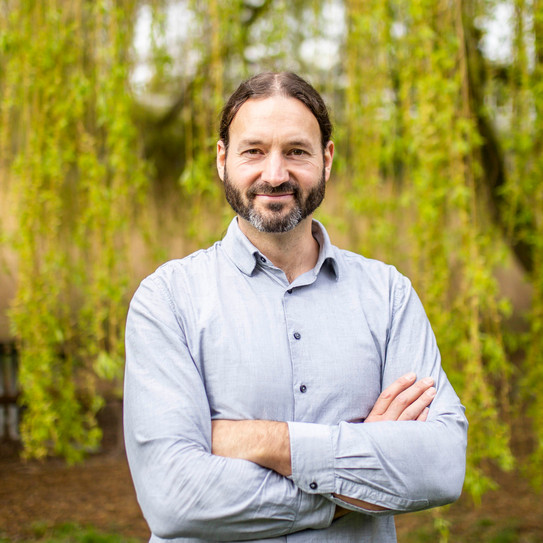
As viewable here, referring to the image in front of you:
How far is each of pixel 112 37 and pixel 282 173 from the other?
154 centimetres

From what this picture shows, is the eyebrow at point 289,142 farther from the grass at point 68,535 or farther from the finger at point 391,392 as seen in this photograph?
the grass at point 68,535

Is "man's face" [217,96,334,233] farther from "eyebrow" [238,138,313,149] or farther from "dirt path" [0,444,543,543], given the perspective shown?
"dirt path" [0,444,543,543]

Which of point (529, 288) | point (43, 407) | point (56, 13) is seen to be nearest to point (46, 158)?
point (56, 13)

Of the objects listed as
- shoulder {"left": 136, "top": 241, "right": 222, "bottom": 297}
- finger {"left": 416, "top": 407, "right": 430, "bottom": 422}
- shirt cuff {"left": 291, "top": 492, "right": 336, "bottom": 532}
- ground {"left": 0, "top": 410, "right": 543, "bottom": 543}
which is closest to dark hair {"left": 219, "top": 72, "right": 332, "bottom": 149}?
shoulder {"left": 136, "top": 241, "right": 222, "bottom": 297}

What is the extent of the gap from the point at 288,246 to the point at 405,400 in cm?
40

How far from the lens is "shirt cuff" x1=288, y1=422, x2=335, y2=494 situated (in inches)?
46.3

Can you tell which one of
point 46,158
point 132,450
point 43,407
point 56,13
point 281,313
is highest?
point 56,13

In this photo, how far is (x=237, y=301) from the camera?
135 cm

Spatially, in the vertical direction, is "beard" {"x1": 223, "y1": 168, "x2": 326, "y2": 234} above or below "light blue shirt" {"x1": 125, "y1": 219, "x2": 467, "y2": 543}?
above

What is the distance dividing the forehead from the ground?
2.42 m

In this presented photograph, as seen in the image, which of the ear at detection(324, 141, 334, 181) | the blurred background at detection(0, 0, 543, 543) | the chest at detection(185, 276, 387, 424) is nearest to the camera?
the chest at detection(185, 276, 387, 424)

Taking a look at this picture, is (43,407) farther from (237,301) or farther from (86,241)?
(237,301)

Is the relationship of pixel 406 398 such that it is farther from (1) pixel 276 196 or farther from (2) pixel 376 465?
(1) pixel 276 196

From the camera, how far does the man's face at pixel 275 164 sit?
133cm
